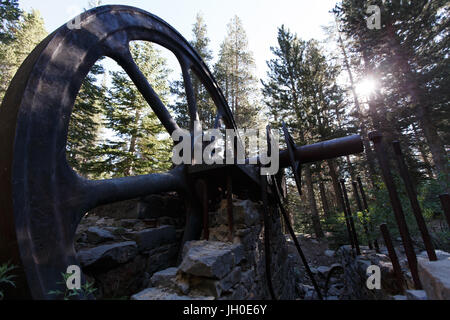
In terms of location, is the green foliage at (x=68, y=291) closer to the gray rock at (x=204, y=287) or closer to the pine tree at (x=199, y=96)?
the gray rock at (x=204, y=287)

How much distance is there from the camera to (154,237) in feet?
7.58

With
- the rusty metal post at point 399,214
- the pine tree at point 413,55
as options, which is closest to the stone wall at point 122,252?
the rusty metal post at point 399,214

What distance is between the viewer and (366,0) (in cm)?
843

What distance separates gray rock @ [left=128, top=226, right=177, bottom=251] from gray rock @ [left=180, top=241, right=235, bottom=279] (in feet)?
1.83

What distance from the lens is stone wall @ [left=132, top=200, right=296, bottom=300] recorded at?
5.23 feet

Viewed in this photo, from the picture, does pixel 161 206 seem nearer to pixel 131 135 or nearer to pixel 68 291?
pixel 68 291

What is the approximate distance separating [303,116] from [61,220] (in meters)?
12.1

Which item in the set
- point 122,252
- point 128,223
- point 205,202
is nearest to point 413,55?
point 205,202

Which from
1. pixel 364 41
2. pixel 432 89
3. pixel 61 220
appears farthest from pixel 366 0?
pixel 61 220

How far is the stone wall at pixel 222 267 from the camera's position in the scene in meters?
1.59

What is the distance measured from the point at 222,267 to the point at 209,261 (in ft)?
0.52

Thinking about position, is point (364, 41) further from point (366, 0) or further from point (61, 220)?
point (61, 220)

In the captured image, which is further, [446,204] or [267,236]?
[267,236]

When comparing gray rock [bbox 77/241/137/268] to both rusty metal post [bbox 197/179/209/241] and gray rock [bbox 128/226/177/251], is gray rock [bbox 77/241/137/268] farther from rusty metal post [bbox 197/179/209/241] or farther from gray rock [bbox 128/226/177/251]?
rusty metal post [bbox 197/179/209/241]
